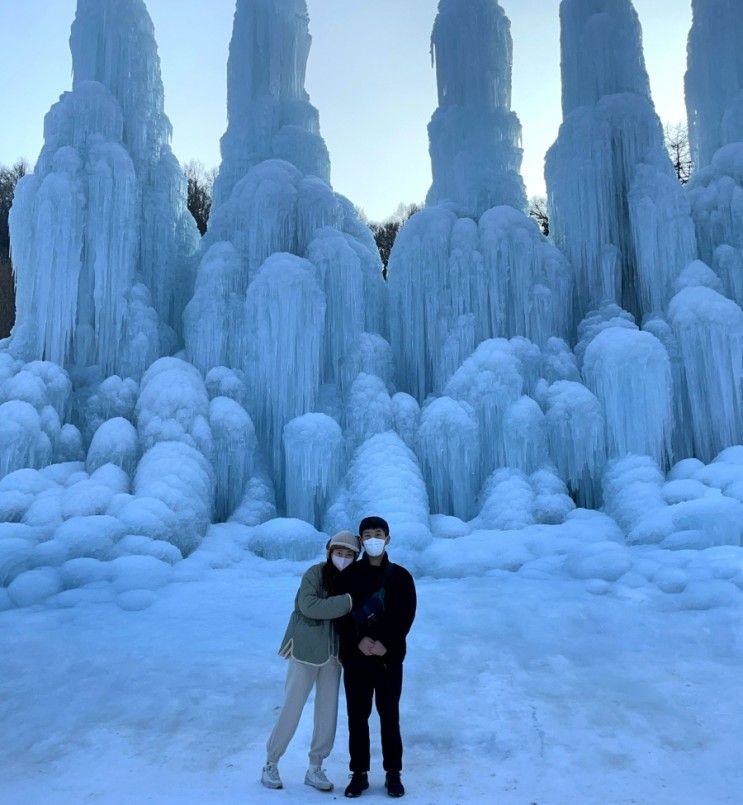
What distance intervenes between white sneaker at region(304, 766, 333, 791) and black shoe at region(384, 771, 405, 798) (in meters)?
0.28

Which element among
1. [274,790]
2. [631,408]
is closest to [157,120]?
[631,408]

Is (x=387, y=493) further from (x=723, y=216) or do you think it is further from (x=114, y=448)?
(x=723, y=216)

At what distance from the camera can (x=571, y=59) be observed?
48.4 feet

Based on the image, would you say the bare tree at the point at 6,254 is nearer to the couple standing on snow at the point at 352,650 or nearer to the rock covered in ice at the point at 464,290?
the rock covered in ice at the point at 464,290

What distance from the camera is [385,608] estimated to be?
Result: 3486mm

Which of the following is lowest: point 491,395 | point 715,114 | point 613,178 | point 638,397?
point 638,397

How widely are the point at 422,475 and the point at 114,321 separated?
5.66 m

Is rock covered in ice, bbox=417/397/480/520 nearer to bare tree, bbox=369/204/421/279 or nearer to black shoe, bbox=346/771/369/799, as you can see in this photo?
black shoe, bbox=346/771/369/799

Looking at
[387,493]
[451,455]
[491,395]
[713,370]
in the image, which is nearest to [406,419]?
[451,455]

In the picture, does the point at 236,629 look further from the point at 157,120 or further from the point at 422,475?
the point at 157,120

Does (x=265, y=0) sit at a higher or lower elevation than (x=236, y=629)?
higher

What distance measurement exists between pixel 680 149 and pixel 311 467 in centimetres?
1994

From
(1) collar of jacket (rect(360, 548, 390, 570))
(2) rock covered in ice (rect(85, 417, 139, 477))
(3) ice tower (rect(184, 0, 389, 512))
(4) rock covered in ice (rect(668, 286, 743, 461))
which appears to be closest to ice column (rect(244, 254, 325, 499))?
(3) ice tower (rect(184, 0, 389, 512))

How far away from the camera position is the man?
3440 mm
